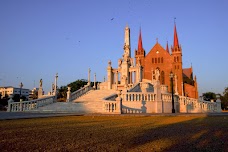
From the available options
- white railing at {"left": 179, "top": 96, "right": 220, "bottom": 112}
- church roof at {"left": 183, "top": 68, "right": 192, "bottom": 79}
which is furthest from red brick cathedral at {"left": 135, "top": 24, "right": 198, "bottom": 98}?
white railing at {"left": 179, "top": 96, "right": 220, "bottom": 112}

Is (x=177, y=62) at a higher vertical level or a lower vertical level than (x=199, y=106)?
higher

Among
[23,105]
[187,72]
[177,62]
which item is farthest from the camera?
[187,72]

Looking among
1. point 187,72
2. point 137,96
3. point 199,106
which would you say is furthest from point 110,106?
point 187,72

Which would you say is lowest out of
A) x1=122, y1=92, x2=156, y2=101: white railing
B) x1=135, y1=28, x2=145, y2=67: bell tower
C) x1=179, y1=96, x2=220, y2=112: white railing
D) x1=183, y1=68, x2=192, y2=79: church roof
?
x1=179, y1=96, x2=220, y2=112: white railing

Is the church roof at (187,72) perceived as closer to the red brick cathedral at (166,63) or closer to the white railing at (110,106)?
the red brick cathedral at (166,63)

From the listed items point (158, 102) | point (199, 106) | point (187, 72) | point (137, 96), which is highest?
point (187, 72)

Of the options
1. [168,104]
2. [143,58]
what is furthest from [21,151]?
[143,58]

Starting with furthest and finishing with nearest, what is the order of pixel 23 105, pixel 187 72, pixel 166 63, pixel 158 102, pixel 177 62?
pixel 187 72, pixel 166 63, pixel 177 62, pixel 23 105, pixel 158 102

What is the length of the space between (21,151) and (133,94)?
65.0ft

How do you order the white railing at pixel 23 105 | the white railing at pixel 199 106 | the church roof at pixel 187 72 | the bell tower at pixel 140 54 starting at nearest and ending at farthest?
the white railing at pixel 23 105 → the white railing at pixel 199 106 → the bell tower at pixel 140 54 → the church roof at pixel 187 72

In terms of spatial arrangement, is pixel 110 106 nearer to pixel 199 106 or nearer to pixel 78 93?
pixel 199 106

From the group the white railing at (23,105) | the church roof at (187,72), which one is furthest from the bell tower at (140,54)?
the white railing at (23,105)

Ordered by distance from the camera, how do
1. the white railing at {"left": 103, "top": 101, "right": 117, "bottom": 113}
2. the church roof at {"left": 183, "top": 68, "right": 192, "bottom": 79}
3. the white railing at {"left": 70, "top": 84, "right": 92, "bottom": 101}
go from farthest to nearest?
the church roof at {"left": 183, "top": 68, "right": 192, "bottom": 79}
the white railing at {"left": 70, "top": 84, "right": 92, "bottom": 101}
the white railing at {"left": 103, "top": 101, "right": 117, "bottom": 113}

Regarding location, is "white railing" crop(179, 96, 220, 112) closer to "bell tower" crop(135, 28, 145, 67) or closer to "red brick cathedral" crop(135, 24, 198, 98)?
"red brick cathedral" crop(135, 24, 198, 98)
